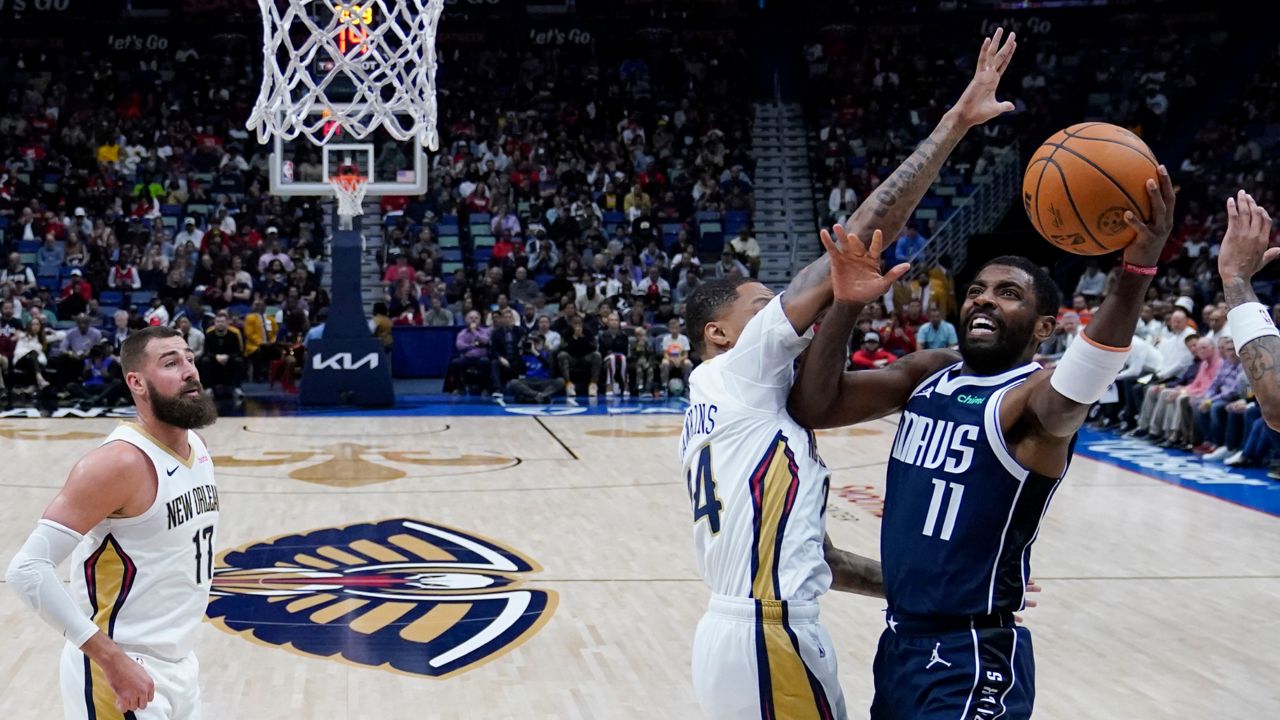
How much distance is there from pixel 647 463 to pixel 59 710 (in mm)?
6768

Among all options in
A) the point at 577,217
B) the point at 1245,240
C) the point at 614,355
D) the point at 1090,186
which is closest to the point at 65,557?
the point at 1090,186

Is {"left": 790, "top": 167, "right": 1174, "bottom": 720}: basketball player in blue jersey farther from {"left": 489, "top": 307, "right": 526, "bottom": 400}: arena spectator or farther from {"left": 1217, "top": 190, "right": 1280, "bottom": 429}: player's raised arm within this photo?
{"left": 489, "top": 307, "right": 526, "bottom": 400}: arena spectator

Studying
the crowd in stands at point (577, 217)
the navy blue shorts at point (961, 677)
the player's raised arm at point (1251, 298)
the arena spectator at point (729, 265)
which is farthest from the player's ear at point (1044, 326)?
the arena spectator at point (729, 265)

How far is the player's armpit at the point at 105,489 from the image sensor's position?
10.8 ft

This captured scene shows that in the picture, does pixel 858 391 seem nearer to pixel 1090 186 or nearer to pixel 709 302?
pixel 709 302

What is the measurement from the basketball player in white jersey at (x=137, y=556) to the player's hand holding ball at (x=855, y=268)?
1836mm

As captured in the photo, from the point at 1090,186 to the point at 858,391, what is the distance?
698mm

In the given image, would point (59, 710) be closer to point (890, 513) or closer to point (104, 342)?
point (890, 513)

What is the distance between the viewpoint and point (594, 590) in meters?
6.79

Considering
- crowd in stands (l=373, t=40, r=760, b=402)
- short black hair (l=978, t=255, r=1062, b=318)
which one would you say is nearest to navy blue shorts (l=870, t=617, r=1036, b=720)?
short black hair (l=978, t=255, r=1062, b=318)

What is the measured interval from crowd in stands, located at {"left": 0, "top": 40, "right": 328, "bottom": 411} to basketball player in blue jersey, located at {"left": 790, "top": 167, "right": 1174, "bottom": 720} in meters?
13.8

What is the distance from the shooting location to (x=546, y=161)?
77.6ft

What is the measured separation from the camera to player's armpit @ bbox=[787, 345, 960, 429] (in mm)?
3033

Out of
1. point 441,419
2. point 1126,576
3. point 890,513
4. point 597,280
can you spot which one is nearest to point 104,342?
point 441,419
